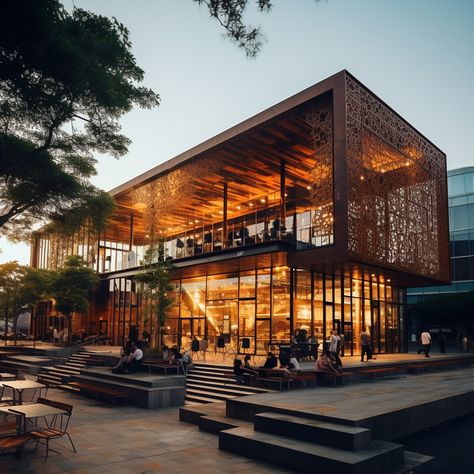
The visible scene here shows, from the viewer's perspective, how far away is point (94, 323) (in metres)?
40.2

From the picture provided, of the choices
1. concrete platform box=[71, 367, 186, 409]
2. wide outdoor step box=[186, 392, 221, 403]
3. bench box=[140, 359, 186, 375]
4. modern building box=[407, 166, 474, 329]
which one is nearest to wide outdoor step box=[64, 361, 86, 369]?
concrete platform box=[71, 367, 186, 409]

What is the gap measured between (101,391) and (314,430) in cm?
902

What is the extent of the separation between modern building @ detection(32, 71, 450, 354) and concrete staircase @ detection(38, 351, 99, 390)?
13.2 feet

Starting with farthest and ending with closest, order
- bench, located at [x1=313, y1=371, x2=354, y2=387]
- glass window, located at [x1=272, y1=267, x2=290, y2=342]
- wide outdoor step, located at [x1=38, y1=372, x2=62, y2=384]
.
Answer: glass window, located at [x1=272, y1=267, x2=290, y2=342]
wide outdoor step, located at [x1=38, y1=372, x2=62, y2=384]
bench, located at [x1=313, y1=371, x2=354, y2=387]

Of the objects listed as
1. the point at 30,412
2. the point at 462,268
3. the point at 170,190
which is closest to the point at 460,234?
the point at 462,268

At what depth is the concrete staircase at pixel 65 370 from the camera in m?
21.7

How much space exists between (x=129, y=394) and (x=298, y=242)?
390 inches

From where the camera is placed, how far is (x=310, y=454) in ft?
26.3

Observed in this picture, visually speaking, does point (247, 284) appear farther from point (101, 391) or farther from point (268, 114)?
point (101, 391)

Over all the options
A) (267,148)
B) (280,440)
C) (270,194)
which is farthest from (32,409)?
(270,194)

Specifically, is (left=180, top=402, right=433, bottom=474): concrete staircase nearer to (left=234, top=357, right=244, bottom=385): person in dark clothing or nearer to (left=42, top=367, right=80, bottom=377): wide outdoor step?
(left=234, top=357, right=244, bottom=385): person in dark clothing

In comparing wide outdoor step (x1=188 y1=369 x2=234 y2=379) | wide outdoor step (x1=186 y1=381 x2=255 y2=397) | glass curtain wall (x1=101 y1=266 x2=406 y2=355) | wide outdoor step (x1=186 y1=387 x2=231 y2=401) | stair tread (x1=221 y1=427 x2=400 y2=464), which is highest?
glass curtain wall (x1=101 y1=266 x2=406 y2=355)

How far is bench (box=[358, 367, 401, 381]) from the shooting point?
16.9 metres

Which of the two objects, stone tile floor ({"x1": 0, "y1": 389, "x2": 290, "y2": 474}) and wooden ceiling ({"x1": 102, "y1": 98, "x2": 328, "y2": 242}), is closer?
stone tile floor ({"x1": 0, "y1": 389, "x2": 290, "y2": 474})
